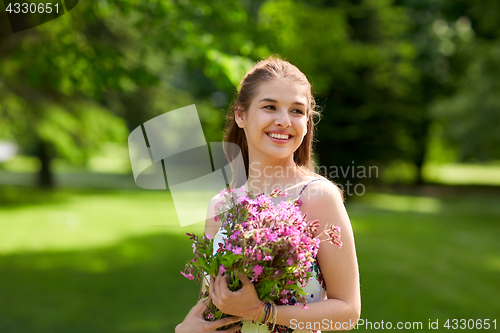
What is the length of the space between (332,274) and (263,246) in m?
0.43

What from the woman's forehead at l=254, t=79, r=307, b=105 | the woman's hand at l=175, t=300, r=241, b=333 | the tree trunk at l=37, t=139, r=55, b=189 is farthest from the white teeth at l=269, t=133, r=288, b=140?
the tree trunk at l=37, t=139, r=55, b=189

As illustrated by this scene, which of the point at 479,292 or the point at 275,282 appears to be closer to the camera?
the point at 275,282

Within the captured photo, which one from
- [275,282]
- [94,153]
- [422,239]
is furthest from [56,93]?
[275,282]

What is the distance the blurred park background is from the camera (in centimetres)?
660

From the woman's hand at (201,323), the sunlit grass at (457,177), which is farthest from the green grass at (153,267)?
the sunlit grass at (457,177)

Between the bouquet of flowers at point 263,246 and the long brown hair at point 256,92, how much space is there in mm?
560

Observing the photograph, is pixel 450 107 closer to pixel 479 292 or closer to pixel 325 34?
pixel 325 34

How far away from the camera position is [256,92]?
76.9 inches

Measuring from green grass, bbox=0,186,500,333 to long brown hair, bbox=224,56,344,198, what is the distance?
4.39 metres

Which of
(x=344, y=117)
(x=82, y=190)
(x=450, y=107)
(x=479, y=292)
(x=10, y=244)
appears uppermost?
(x=450, y=107)

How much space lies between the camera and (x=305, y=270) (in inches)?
62.5

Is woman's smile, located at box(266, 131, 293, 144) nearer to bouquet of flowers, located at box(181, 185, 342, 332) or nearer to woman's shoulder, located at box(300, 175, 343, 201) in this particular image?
woman's shoulder, located at box(300, 175, 343, 201)

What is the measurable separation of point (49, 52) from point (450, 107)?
1960 cm

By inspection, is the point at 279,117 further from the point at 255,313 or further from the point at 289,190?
the point at 255,313
